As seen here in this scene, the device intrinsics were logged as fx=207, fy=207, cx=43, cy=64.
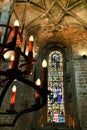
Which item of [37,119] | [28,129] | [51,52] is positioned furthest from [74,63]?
→ [28,129]

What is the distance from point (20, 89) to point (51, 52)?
10.5 ft

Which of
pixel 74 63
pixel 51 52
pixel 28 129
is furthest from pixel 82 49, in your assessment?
pixel 28 129

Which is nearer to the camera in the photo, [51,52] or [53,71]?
[53,71]

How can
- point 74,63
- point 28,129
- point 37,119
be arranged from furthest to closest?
point 74,63
point 37,119
point 28,129

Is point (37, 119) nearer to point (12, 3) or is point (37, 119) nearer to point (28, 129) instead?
point (28, 129)

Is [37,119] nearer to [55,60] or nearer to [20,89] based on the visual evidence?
[20,89]

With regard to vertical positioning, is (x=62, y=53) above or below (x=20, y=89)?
above

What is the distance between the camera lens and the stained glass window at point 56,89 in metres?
8.78

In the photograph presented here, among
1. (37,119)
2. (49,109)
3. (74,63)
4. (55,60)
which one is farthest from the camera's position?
(55,60)

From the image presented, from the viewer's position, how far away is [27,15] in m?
10.8

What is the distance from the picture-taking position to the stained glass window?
8.78 metres

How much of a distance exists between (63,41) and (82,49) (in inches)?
52.0

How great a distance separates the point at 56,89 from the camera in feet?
31.4

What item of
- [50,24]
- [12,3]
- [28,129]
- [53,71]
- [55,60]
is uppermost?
[50,24]
